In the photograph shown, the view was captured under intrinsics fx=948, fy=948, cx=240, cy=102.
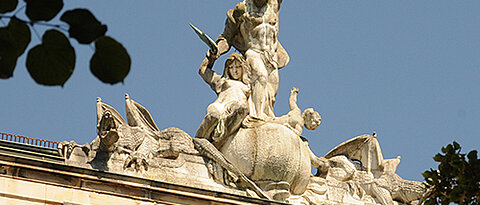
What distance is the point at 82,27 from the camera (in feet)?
14.9

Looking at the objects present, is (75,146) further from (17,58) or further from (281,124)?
(17,58)

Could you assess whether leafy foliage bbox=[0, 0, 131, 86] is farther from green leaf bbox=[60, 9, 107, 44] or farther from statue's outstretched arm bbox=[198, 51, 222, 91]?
statue's outstretched arm bbox=[198, 51, 222, 91]

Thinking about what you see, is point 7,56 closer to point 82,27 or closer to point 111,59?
point 82,27

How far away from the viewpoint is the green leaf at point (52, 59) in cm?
455

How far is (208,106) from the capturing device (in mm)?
19625

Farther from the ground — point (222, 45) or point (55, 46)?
point (222, 45)

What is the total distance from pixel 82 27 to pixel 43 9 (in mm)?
206

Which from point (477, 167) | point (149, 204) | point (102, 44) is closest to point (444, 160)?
point (477, 167)

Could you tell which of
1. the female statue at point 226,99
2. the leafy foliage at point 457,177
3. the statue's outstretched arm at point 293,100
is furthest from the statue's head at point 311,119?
the leafy foliage at point 457,177

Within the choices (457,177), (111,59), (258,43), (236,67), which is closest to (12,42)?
(111,59)

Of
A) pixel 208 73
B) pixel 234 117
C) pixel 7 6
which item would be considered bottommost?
pixel 7 6

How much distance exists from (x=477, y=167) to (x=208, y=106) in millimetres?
10046

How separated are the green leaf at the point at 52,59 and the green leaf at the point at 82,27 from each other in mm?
71

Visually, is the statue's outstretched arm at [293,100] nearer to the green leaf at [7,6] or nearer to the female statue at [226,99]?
the female statue at [226,99]
